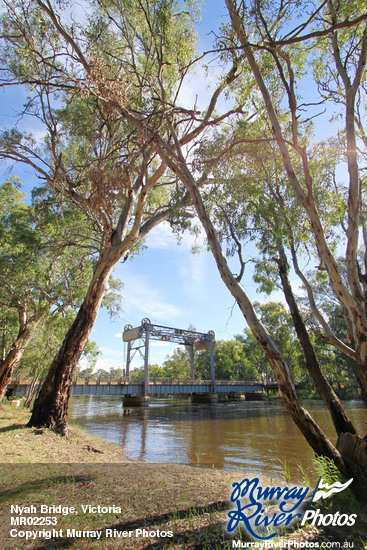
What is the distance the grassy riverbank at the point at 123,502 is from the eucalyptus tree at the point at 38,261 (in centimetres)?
824

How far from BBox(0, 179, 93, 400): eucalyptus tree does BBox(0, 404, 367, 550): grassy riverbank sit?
824 cm

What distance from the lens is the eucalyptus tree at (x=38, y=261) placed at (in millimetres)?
11859

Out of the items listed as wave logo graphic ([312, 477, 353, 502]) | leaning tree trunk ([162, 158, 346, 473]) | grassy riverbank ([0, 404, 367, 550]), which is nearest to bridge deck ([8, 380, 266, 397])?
grassy riverbank ([0, 404, 367, 550])

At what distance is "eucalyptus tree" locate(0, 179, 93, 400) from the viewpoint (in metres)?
11.9

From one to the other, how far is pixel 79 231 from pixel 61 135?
3967 mm

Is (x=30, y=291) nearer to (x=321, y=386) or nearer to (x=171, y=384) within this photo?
(x=321, y=386)

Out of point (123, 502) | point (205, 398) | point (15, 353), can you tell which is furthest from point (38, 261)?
point (205, 398)

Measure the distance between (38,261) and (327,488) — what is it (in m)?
12.4

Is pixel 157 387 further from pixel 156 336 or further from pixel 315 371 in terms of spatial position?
pixel 315 371

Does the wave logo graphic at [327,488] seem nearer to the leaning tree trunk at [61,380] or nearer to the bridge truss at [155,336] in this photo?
the leaning tree trunk at [61,380]

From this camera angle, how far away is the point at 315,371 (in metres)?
6.42

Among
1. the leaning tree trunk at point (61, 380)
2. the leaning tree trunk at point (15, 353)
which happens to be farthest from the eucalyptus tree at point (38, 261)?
the leaning tree trunk at point (61, 380)

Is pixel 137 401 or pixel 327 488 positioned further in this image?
pixel 137 401

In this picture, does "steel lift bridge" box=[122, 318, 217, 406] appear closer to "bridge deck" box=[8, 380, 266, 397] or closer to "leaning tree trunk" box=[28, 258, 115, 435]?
"bridge deck" box=[8, 380, 266, 397]
